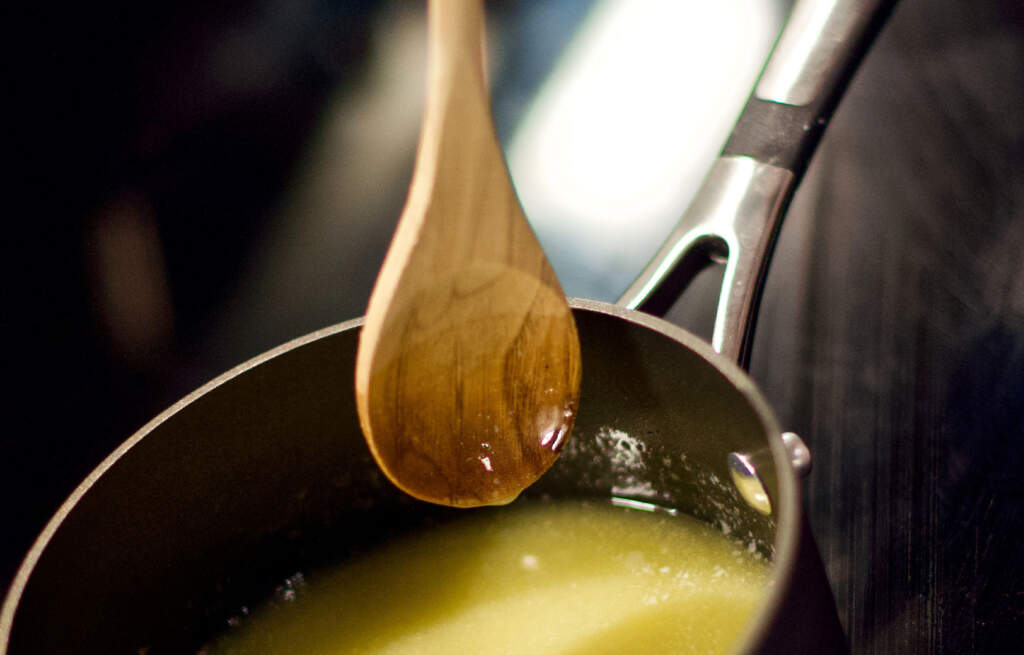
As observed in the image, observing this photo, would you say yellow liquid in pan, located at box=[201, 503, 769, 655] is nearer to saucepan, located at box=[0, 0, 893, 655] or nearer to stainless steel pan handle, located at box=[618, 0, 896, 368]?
saucepan, located at box=[0, 0, 893, 655]

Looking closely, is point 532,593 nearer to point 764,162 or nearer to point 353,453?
point 353,453

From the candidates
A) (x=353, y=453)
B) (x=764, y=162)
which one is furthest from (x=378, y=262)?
(x=764, y=162)

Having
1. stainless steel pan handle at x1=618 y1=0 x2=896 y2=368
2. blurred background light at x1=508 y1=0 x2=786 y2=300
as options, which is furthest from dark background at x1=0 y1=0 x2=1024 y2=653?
stainless steel pan handle at x1=618 y1=0 x2=896 y2=368

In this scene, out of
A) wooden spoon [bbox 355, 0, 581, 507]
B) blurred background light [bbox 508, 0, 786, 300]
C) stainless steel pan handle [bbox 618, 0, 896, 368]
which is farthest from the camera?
blurred background light [bbox 508, 0, 786, 300]

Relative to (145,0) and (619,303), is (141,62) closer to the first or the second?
(145,0)

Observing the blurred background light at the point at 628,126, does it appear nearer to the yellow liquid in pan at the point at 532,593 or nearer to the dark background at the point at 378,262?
the dark background at the point at 378,262

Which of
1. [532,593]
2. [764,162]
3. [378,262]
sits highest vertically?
[764,162]

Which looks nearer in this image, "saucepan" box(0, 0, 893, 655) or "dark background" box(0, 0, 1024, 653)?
"saucepan" box(0, 0, 893, 655)
